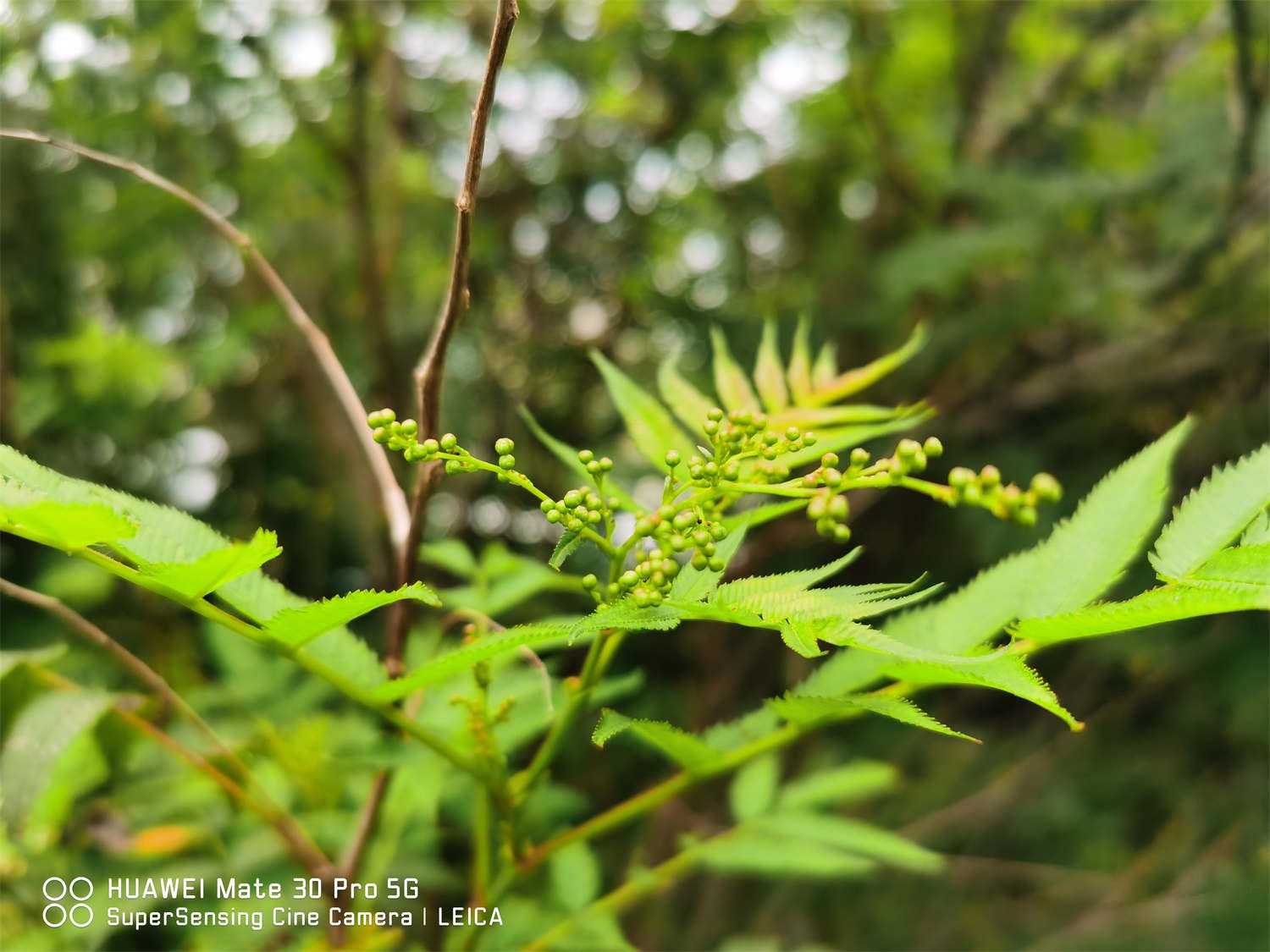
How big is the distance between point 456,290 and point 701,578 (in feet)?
1.05

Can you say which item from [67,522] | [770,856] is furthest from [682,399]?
[770,856]

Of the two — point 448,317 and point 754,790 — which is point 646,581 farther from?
point 754,790

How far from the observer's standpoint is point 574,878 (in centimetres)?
133

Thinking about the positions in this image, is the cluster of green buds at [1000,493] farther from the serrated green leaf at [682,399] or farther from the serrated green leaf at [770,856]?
the serrated green leaf at [770,856]

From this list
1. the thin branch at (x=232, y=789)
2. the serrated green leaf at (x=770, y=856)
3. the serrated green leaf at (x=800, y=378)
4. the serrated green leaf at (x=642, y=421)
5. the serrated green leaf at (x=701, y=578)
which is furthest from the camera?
the serrated green leaf at (x=770, y=856)

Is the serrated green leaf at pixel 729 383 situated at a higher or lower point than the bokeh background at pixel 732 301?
lower

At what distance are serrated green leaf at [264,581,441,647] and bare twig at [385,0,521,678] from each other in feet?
0.48

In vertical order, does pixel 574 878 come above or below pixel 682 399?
below

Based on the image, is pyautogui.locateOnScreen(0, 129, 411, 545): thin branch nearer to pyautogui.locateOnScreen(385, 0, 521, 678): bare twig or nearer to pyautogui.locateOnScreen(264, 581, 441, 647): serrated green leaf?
pyautogui.locateOnScreen(385, 0, 521, 678): bare twig

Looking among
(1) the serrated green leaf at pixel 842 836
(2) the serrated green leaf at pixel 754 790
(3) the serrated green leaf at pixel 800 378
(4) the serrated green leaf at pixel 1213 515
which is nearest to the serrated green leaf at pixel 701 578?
(4) the serrated green leaf at pixel 1213 515

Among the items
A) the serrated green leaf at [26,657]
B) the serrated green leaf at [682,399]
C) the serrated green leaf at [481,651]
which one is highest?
the serrated green leaf at [682,399]

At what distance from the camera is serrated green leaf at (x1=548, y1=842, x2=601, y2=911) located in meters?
1.29

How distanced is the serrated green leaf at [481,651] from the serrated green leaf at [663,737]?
0.28 feet

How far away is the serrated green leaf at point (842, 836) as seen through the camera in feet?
4.06
